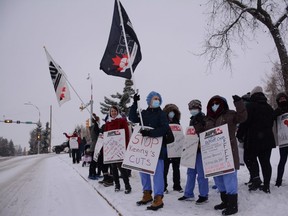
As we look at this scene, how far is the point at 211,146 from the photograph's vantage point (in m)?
5.32

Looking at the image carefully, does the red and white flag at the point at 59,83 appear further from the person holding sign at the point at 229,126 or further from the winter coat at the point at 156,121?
the person holding sign at the point at 229,126

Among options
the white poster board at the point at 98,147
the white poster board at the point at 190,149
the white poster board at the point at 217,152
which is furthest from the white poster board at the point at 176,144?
the white poster board at the point at 98,147

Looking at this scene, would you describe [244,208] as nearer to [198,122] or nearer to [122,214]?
[198,122]

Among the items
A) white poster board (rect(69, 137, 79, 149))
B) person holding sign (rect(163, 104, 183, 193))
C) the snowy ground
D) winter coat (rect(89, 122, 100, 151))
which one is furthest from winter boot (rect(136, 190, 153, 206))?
white poster board (rect(69, 137, 79, 149))

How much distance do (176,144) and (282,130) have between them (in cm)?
228

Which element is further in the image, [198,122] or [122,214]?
[198,122]

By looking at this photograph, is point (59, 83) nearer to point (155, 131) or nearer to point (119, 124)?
point (119, 124)

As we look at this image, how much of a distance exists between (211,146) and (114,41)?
3232 millimetres

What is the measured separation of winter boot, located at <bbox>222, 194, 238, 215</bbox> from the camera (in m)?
4.79

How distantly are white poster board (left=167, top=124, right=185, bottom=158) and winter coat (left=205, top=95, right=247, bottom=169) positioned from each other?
172 centimetres

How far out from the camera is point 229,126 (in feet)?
16.9

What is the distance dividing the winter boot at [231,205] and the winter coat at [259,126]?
135cm

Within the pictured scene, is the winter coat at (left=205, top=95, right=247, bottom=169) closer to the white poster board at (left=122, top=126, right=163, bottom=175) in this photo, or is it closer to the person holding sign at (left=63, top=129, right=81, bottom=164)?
the white poster board at (left=122, top=126, right=163, bottom=175)

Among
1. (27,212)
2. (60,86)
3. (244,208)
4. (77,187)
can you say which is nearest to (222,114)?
(244,208)
